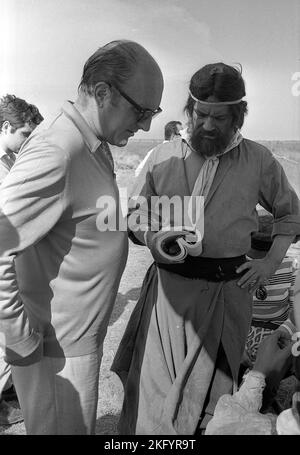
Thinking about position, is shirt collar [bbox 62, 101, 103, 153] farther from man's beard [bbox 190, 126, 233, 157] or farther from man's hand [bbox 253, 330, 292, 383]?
man's hand [bbox 253, 330, 292, 383]

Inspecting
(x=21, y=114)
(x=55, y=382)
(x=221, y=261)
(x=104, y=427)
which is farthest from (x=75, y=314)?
(x=21, y=114)

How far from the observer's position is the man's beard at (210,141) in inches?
84.9

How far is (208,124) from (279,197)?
0.51 m

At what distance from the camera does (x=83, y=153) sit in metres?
1.42

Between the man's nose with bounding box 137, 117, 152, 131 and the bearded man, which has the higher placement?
the man's nose with bounding box 137, 117, 152, 131

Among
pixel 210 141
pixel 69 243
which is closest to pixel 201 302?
pixel 210 141

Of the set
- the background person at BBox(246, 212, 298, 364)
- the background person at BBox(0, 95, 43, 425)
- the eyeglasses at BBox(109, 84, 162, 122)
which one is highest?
the eyeglasses at BBox(109, 84, 162, 122)

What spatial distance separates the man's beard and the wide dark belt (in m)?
0.51

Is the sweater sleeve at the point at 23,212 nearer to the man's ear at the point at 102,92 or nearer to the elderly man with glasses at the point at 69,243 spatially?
the elderly man with glasses at the point at 69,243

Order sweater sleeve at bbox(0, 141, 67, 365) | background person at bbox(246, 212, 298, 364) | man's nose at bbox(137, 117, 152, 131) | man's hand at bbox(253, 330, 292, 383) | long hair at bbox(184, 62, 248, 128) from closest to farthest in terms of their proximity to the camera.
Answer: sweater sleeve at bbox(0, 141, 67, 365) → man's nose at bbox(137, 117, 152, 131) → long hair at bbox(184, 62, 248, 128) → man's hand at bbox(253, 330, 292, 383) → background person at bbox(246, 212, 298, 364)

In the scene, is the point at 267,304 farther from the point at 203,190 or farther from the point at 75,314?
the point at 75,314

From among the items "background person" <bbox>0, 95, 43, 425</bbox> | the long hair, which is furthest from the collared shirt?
"background person" <bbox>0, 95, 43, 425</bbox>

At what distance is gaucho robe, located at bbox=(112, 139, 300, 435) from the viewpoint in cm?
216
